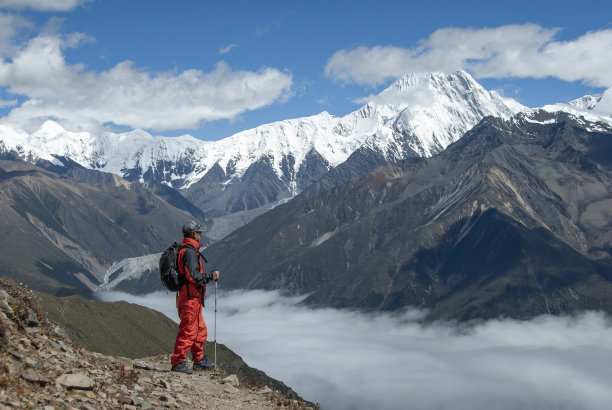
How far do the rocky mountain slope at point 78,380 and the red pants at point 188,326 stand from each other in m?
0.97

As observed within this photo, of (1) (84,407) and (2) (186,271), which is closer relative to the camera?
(1) (84,407)

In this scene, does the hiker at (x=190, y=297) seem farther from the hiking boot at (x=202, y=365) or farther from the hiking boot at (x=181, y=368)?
the hiking boot at (x=202, y=365)

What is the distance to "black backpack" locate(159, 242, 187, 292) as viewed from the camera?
27.2m

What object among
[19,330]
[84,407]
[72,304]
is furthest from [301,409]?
[72,304]

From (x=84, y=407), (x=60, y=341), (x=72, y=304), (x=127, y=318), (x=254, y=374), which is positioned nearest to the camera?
(x=84, y=407)

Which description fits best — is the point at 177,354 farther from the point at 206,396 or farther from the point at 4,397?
the point at 4,397

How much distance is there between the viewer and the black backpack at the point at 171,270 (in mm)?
27203

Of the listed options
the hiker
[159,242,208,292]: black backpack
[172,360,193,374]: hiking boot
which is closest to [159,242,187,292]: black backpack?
[159,242,208,292]: black backpack

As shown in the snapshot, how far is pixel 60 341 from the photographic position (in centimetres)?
2619

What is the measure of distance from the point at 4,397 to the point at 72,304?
148 m

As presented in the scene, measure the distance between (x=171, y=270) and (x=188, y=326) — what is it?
227 cm

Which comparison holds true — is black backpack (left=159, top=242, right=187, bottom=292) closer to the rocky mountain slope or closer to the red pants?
the red pants

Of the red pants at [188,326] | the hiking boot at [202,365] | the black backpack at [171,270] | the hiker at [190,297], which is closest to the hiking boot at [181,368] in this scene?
the hiker at [190,297]

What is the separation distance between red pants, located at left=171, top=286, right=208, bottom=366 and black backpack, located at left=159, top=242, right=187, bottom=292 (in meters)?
0.62
